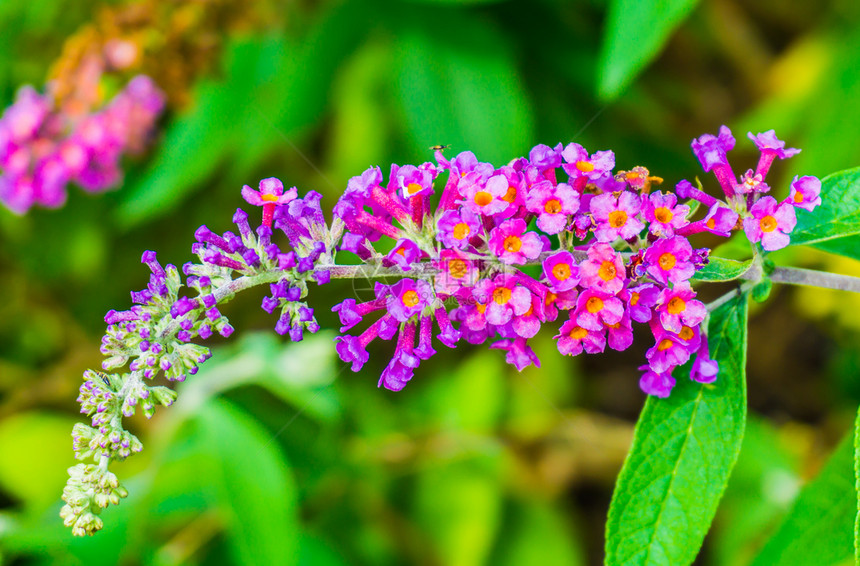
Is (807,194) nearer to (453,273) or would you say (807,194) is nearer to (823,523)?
(453,273)

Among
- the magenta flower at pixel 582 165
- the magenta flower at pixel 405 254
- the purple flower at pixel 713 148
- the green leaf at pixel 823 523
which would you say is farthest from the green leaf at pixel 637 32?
the green leaf at pixel 823 523

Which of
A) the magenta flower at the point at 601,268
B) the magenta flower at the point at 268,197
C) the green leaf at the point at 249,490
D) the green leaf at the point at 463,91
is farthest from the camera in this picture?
the green leaf at the point at 463,91

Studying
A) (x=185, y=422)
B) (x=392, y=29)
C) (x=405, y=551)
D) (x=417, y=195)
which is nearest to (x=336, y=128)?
(x=392, y=29)

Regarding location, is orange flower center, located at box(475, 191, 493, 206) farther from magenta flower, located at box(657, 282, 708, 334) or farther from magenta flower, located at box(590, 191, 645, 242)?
magenta flower, located at box(657, 282, 708, 334)

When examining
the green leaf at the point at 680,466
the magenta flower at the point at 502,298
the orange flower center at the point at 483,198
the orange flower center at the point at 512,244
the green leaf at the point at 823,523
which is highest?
the orange flower center at the point at 483,198

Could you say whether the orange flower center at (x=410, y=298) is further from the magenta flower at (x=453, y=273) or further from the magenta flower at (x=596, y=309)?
the magenta flower at (x=596, y=309)

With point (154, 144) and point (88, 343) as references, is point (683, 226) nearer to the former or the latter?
point (154, 144)

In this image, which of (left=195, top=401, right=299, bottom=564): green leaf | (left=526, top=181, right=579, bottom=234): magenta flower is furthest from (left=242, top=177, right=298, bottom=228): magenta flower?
(left=195, top=401, right=299, bottom=564): green leaf
